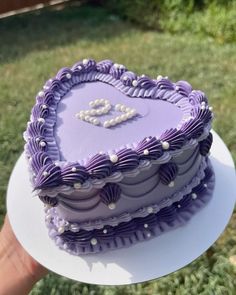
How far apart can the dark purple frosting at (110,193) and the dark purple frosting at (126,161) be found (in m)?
0.07

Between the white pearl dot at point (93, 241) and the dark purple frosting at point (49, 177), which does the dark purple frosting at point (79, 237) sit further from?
the dark purple frosting at point (49, 177)

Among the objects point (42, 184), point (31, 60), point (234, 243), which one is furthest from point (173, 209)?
point (31, 60)

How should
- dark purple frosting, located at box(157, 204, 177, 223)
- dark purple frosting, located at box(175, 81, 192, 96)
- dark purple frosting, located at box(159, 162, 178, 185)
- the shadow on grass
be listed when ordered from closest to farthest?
dark purple frosting, located at box(159, 162, 178, 185)
dark purple frosting, located at box(157, 204, 177, 223)
dark purple frosting, located at box(175, 81, 192, 96)
the shadow on grass

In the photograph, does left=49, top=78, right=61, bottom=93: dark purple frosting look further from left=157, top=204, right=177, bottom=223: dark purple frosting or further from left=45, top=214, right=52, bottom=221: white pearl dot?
left=157, top=204, right=177, bottom=223: dark purple frosting

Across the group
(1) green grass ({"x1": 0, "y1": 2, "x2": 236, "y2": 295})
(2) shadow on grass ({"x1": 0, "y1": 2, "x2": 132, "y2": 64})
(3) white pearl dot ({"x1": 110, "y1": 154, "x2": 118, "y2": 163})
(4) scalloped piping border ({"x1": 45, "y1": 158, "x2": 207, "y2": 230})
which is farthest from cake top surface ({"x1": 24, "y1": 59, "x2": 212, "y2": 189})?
(2) shadow on grass ({"x1": 0, "y1": 2, "x2": 132, "y2": 64})

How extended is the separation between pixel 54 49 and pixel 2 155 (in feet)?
7.69

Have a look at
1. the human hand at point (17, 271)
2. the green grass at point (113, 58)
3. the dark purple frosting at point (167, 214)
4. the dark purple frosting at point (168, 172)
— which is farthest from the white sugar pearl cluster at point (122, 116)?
the green grass at point (113, 58)

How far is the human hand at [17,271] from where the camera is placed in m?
2.13

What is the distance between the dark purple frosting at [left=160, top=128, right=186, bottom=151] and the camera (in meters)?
1.69

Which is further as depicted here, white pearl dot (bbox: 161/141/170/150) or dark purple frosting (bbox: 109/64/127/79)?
dark purple frosting (bbox: 109/64/127/79)

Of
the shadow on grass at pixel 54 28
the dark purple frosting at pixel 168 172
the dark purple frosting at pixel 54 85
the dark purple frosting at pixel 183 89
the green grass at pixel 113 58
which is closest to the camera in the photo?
the dark purple frosting at pixel 168 172

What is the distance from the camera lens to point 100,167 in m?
1.61

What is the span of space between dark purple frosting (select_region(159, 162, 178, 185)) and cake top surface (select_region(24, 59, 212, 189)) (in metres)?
0.06

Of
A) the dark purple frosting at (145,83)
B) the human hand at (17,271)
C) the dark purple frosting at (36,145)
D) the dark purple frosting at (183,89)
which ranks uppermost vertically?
the dark purple frosting at (145,83)
